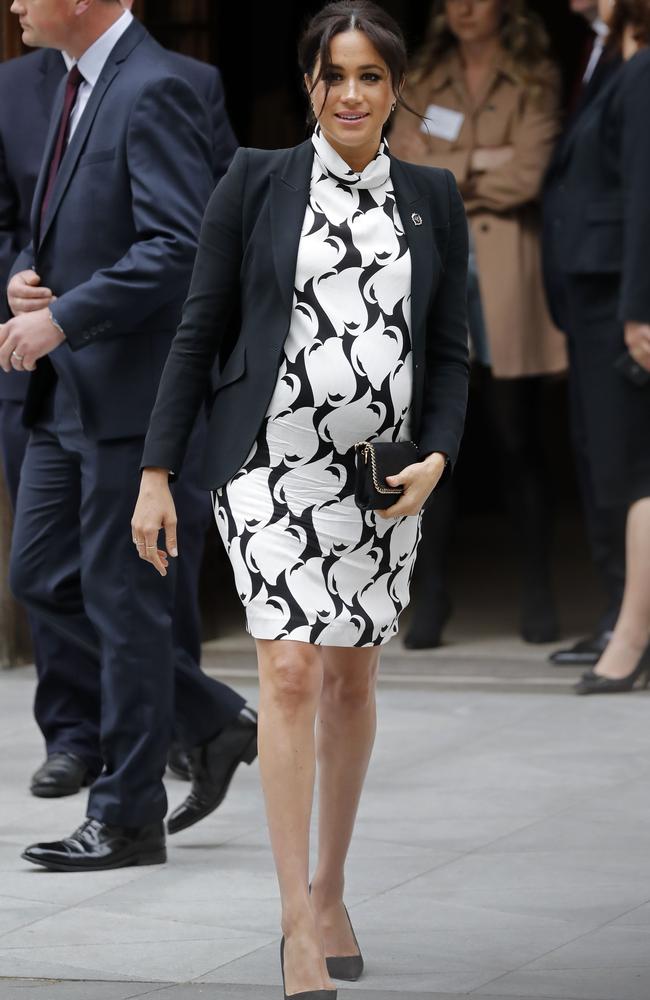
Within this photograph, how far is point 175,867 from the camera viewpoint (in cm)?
484

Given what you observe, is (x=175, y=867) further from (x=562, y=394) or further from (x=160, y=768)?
(x=562, y=394)

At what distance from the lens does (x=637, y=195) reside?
6.38m

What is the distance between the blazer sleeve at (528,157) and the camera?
7.27m

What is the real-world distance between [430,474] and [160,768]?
1297mm

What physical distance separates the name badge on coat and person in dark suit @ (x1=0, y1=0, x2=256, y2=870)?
2.42 metres

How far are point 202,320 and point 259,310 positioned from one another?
0.39 feet

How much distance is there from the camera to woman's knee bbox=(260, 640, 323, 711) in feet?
12.5

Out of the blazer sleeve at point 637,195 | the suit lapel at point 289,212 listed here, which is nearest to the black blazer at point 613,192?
the blazer sleeve at point 637,195

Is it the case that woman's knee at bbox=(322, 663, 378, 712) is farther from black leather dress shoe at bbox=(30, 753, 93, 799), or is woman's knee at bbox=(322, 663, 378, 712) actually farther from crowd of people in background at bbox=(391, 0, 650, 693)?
crowd of people in background at bbox=(391, 0, 650, 693)

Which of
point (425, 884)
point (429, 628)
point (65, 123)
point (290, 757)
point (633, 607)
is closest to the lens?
Result: point (290, 757)

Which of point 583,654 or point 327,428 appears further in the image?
point 583,654

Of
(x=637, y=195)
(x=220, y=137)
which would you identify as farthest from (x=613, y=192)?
(x=220, y=137)

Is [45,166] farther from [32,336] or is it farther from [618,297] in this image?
[618,297]

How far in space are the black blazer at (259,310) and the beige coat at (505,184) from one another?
3280 millimetres
